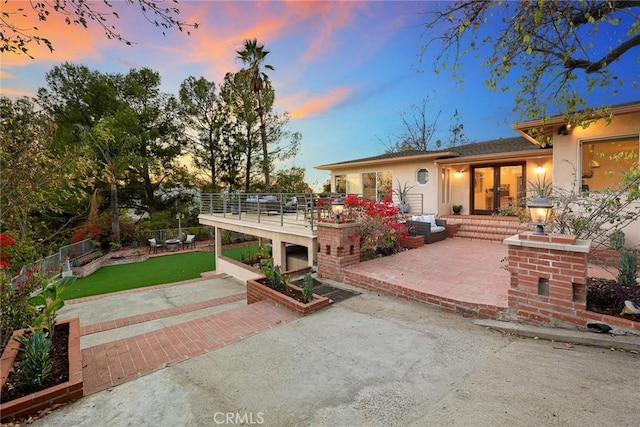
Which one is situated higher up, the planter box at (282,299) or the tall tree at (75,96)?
the tall tree at (75,96)

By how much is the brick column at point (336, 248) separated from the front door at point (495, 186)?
8.88 m

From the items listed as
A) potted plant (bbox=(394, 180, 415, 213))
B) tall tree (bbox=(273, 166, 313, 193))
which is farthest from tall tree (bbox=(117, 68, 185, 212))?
potted plant (bbox=(394, 180, 415, 213))

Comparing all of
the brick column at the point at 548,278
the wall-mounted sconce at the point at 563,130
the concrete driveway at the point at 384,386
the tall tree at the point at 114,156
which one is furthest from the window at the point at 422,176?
the tall tree at the point at 114,156

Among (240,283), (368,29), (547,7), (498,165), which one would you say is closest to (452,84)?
(547,7)

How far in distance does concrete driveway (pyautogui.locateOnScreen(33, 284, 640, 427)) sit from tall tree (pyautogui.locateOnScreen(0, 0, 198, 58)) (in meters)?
4.05

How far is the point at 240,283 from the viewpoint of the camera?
11.5 m

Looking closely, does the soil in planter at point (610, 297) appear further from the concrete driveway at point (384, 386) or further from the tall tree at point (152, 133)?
the tall tree at point (152, 133)

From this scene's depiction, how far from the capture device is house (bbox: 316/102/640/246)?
7445 millimetres

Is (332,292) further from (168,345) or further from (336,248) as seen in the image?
(168,345)

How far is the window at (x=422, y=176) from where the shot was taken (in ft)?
44.2

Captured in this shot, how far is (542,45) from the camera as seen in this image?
5.70 m

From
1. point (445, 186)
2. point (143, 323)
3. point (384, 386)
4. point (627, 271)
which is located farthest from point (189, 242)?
point (627, 271)

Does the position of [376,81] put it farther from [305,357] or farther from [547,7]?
[305,357]

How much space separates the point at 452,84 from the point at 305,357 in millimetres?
6892
